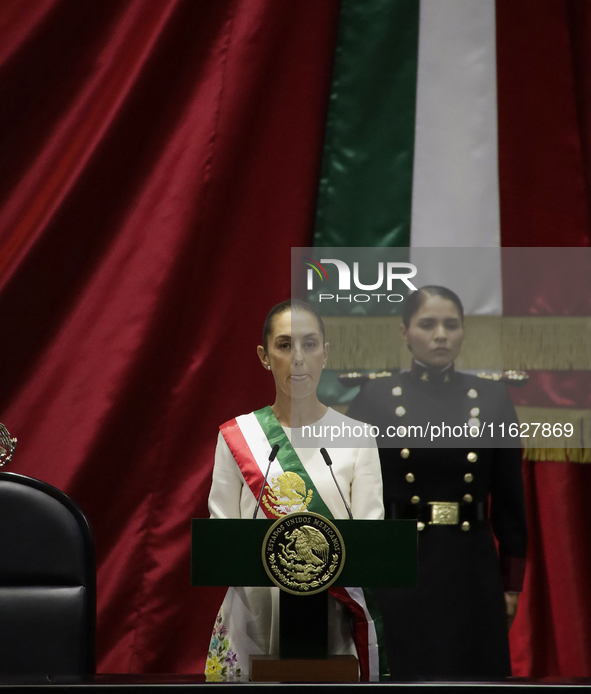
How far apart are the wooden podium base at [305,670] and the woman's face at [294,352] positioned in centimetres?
48

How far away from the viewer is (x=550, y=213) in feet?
6.27

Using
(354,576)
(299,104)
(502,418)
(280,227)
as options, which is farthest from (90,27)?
(354,576)

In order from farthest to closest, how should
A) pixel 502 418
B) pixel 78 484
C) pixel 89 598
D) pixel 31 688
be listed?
pixel 78 484
pixel 502 418
pixel 89 598
pixel 31 688

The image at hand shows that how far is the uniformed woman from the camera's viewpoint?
1495mm

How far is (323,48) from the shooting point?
1.96m

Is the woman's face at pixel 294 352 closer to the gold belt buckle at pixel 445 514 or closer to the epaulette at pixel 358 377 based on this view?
the epaulette at pixel 358 377

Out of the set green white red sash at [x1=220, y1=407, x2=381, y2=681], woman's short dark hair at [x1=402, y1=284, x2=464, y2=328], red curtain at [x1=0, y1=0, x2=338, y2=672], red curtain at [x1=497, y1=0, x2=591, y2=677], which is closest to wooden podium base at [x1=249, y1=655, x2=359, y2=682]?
green white red sash at [x1=220, y1=407, x2=381, y2=681]

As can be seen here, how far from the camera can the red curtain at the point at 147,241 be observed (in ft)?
6.14

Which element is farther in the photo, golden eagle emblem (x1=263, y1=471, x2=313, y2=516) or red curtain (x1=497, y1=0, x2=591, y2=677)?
red curtain (x1=497, y1=0, x2=591, y2=677)

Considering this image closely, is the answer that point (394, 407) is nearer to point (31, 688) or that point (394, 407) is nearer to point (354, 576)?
point (354, 576)

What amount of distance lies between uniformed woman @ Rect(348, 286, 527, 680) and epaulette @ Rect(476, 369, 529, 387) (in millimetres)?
26

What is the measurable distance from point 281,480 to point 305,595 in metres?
0.30

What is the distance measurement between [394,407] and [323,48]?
3.14 feet

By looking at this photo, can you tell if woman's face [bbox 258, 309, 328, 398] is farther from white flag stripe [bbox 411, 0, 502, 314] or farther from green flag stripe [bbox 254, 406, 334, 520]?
white flag stripe [bbox 411, 0, 502, 314]
